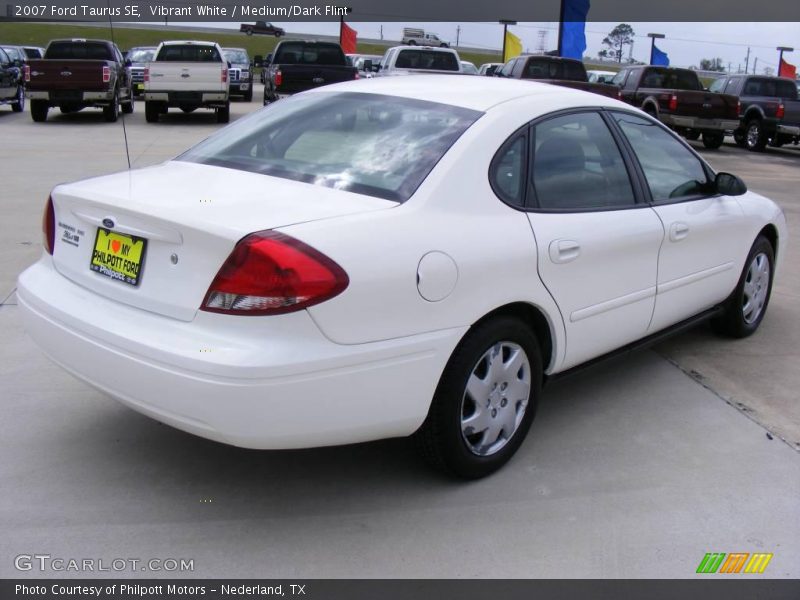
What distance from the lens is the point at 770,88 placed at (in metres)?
20.1

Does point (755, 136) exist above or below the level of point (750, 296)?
above

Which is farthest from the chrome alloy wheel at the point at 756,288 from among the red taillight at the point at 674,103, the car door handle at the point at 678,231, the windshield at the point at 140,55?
the windshield at the point at 140,55

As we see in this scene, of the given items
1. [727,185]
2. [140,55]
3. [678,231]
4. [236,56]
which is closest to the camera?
[678,231]

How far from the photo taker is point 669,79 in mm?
19656

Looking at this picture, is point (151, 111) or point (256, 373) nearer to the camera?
point (256, 373)

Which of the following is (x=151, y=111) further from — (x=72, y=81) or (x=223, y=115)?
(x=72, y=81)

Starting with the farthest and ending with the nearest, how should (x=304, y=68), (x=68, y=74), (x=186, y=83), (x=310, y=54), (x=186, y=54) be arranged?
(x=186, y=54) < (x=310, y=54) < (x=186, y=83) < (x=304, y=68) < (x=68, y=74)

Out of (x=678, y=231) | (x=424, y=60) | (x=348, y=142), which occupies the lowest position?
(x=678, y=231)

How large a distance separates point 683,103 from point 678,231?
49.9 ft

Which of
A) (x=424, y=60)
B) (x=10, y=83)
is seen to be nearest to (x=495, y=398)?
(x=424, y=60)

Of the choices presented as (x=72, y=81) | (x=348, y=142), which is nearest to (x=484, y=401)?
(x=348, y=142)

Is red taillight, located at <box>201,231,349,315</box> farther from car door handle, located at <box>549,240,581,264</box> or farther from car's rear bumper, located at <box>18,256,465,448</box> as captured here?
car door handle, located at <box>549,240,581,264</box>

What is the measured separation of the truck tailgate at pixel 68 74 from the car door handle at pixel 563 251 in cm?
1636
